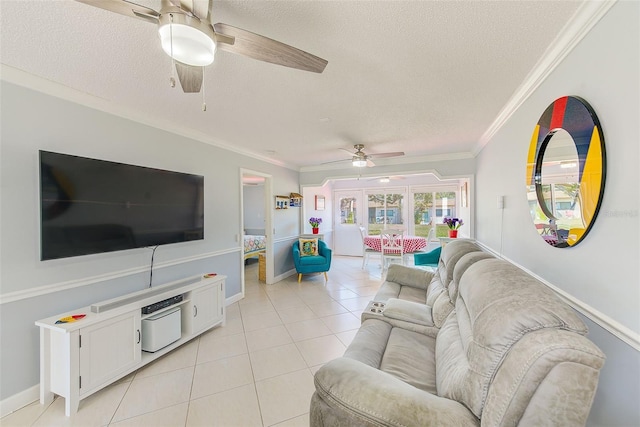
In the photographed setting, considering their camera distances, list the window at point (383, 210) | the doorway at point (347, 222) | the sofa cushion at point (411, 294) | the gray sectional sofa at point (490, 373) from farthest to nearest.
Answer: the doorway at point (347, 222) → the window at point (383, 210) → the sofa cushion at point (411, 294) → the gray sectional sofa at point (490, 373)

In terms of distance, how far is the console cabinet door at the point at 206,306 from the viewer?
280 cm

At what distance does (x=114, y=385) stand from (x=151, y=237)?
126 centimetres

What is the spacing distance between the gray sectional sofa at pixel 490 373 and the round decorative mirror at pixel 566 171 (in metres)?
0.41

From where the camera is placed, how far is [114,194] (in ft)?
7.49

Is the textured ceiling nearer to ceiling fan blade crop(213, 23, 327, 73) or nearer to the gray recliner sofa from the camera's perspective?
ceiling fan blade crop(213, 23, 327, 73)

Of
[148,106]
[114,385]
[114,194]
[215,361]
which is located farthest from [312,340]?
[148,106]

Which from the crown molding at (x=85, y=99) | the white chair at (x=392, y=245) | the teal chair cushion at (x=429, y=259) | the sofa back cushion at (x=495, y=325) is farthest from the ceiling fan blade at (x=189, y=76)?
the white chair at (x=392, y=245)

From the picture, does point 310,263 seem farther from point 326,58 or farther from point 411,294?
point 326,58

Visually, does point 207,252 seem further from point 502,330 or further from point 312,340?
point 502,330

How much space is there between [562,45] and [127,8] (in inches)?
85.8

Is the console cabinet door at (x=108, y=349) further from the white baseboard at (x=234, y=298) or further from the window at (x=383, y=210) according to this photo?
the window at (x=383, y=210)

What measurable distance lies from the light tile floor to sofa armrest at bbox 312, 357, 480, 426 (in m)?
0.95

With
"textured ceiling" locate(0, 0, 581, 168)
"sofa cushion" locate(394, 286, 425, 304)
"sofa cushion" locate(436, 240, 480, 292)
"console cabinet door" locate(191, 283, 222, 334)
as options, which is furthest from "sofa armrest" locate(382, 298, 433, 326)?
"console cabinet door" locate(191, 283, 222, 334)

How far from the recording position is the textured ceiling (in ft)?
4.35
